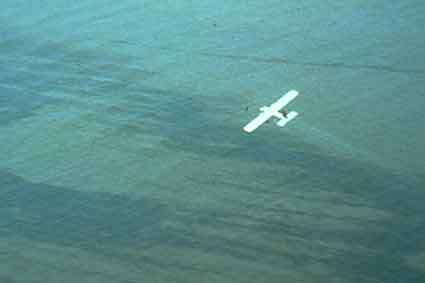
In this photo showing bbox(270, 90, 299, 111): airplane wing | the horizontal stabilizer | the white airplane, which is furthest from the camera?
bbox(270, 90, 299, 111): airplane wing

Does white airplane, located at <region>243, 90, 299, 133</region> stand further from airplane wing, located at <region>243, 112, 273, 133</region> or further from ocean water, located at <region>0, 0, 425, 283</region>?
ocean water, located at <region>0, 0, 425, 283</region>

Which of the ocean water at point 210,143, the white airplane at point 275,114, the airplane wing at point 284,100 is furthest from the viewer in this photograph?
the airplane wing at point 284,100

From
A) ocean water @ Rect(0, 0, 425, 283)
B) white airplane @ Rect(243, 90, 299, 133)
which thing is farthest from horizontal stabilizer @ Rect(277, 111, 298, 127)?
ocean water @ Rect(0, 0, 425, 283)

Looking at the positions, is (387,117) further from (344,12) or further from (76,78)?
(76,78)

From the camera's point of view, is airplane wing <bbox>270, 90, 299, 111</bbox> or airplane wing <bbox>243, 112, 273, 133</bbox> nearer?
airplane wing <bbox>243, 112, 273, 133</bbox>

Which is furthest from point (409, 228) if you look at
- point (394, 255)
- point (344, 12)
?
point (344, 12)

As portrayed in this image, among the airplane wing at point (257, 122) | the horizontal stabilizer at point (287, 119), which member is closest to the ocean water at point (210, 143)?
the airplane wing at point (257, 122)

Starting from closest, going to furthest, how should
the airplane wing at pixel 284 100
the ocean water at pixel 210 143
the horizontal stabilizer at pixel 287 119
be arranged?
the ocean water at pixel 210 143 < the horizontal stabilizer at pixel 287 119 < the airplane wing at pixel 284 100

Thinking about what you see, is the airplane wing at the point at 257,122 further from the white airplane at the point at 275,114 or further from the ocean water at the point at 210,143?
the ocean water at the point at 210,143

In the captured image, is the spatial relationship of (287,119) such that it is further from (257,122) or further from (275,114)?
(257,122)
